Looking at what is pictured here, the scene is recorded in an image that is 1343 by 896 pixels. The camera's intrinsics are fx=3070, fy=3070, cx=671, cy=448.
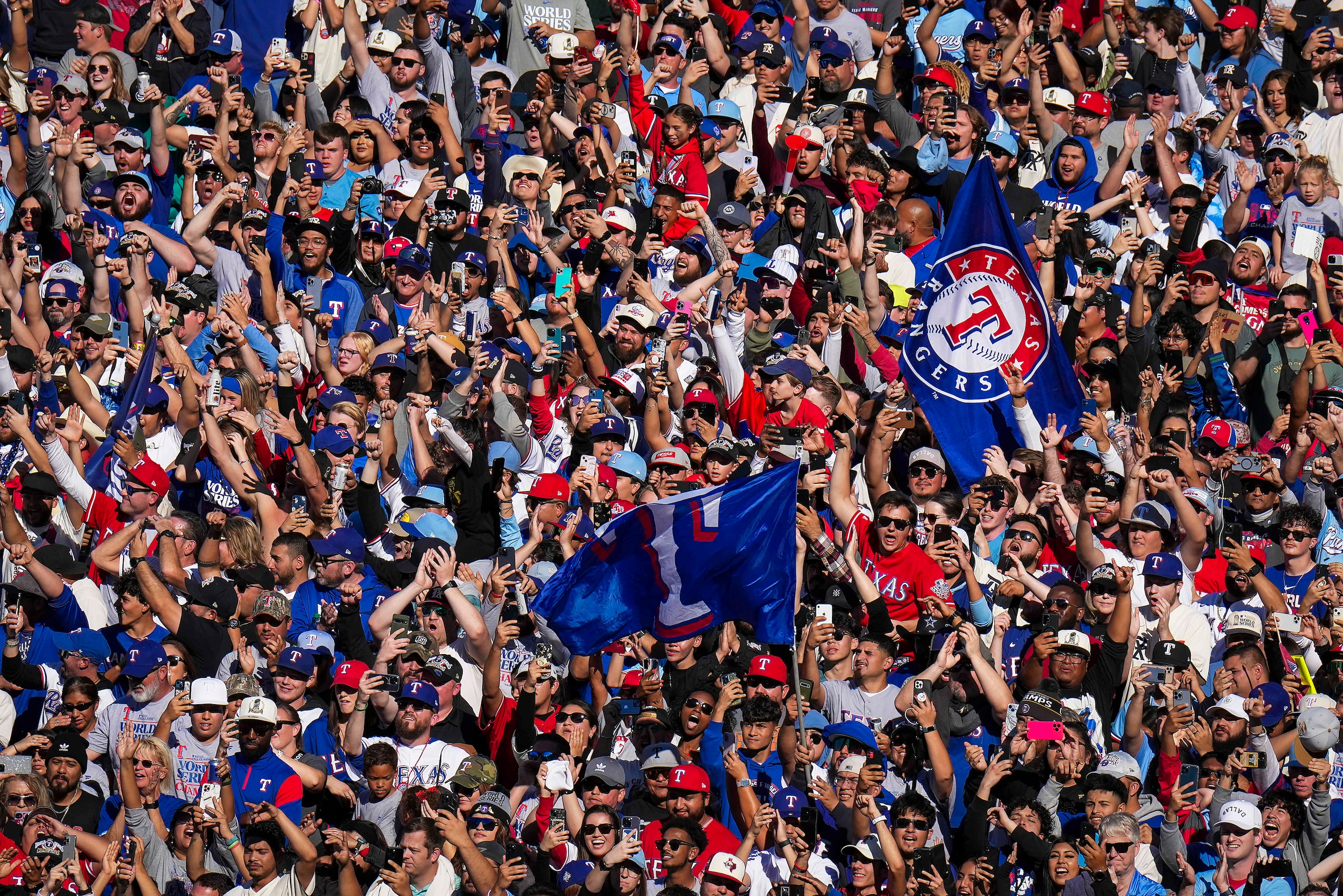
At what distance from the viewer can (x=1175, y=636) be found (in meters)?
15.3

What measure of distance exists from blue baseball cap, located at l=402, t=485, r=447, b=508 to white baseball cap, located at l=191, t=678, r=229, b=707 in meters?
1.76

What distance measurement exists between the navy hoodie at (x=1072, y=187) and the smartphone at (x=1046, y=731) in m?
5.11

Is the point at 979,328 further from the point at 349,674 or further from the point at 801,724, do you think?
the point at 349,674

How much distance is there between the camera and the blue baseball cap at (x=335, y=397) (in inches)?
648

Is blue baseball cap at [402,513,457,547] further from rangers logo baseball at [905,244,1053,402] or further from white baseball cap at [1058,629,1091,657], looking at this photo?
white baseball cap at [1058,629,1091,657]

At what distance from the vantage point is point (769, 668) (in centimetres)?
1470

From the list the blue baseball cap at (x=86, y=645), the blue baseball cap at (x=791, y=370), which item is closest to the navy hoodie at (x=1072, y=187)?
the blue baseball cap at (x=791, y=370)

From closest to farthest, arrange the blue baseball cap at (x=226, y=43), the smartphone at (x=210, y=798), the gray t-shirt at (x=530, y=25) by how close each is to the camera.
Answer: the smartphone at (x=210, y=798) < the blue baseball cap at (x=226, y=43) < the gray t-shirt at (x=530, y=25)

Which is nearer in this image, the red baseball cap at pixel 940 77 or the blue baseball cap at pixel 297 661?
the blue baseball cap at pixel 297 661

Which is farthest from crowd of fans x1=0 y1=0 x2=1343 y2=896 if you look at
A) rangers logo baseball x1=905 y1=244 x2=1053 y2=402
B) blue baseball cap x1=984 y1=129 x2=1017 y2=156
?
rangers logo baseball x1=905 y1=244 x2=1053 y2=402

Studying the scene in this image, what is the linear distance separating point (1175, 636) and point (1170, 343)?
2.56 metres

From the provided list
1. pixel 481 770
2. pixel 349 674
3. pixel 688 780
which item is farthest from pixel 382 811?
pixel 688 780

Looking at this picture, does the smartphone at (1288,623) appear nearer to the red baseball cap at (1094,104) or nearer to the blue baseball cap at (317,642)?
the red baseball cap at (1094,104)

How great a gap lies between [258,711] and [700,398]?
3.26 m
